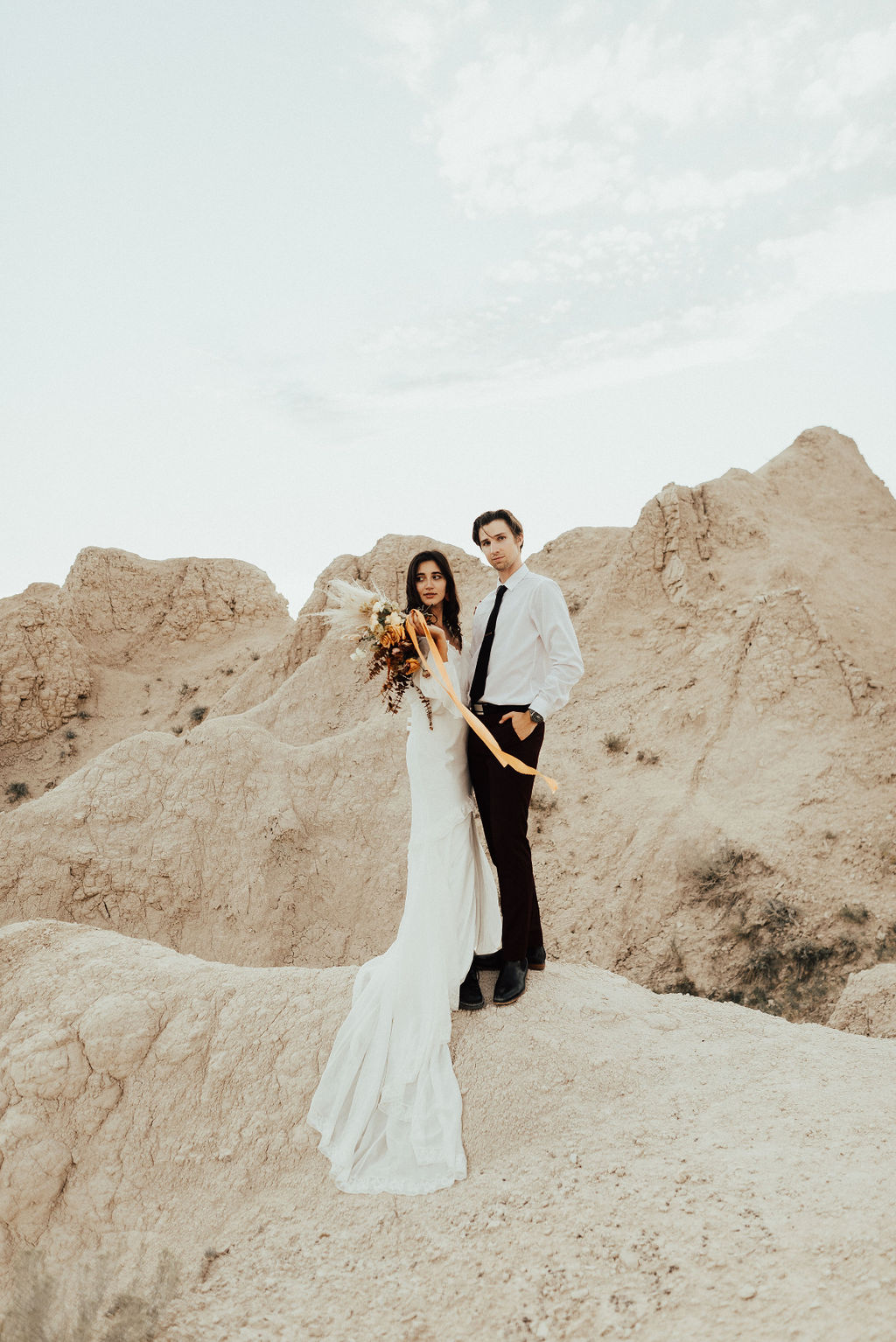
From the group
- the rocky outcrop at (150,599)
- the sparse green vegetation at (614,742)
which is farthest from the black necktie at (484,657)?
the rocky outcrop at (150,599)

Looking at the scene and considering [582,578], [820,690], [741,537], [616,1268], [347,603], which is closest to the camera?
[616,1268]

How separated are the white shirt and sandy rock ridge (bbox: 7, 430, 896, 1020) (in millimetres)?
5525

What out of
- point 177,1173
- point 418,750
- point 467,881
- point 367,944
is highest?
point 418,750

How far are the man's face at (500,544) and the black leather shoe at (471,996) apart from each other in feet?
7.10

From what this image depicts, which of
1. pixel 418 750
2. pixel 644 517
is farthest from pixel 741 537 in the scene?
pixel 418 750

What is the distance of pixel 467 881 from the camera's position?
3.82m

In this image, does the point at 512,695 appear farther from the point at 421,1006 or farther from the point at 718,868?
the point at 718,868

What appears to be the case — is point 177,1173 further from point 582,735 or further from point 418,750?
point 582,735

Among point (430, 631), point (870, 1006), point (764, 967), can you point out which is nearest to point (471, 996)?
point (430, 631)

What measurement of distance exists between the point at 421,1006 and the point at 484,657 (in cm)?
182

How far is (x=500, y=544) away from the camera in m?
3.86

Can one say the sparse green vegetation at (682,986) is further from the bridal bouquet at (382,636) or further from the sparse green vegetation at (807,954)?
the bridal bouquet at (382,636)

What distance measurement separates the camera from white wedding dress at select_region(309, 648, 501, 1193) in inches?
124

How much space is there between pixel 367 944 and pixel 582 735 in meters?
4.66
